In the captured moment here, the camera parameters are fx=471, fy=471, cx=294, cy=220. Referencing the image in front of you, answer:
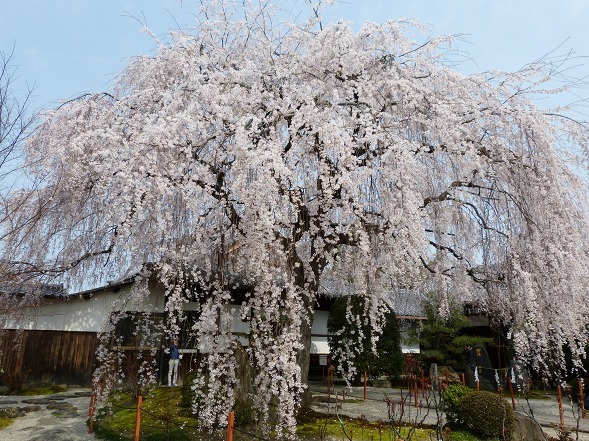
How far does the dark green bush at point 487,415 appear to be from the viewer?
778cm

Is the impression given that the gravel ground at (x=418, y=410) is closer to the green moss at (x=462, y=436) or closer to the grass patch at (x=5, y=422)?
the green moss at (x=462, y=436)

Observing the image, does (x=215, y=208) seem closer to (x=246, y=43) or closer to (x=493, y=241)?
(x=246, y=43)

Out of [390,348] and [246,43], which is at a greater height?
[246,43]

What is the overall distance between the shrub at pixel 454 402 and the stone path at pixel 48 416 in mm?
6385

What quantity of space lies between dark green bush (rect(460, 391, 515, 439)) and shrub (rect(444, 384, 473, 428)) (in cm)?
10

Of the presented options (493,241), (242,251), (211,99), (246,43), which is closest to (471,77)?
(493,241)

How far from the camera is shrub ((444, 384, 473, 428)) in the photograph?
8297 millimetres

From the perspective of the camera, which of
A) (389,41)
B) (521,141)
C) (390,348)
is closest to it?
(521,141)

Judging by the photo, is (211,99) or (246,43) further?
(246,43)

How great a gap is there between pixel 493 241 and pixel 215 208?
4.75 meters

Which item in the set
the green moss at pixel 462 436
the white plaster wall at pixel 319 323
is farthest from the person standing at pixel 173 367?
the green moss at pixel 462 436

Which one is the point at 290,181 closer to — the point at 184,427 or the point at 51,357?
the point at 184,427

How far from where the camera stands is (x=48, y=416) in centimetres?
1034

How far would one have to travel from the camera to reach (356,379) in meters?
16.2
